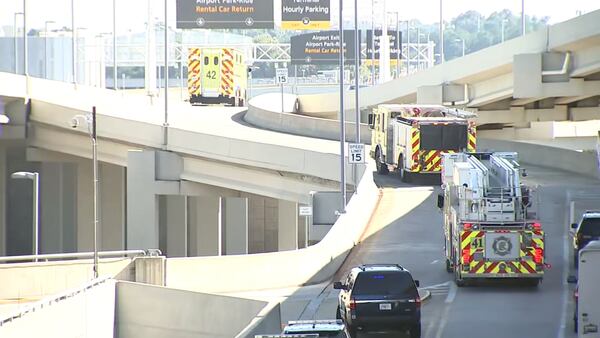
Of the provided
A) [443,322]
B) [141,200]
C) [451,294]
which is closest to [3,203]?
[141,200]

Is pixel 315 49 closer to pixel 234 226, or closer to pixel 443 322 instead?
pixel 234 226

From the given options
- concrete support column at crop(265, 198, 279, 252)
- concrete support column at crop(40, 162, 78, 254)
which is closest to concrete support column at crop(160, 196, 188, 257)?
concrete support column at crop(40, 162, 78, 254)

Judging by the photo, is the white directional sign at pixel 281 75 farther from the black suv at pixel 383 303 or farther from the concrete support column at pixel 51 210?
the black suv at pixel 383 303

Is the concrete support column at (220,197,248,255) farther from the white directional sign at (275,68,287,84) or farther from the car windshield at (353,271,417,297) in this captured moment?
the car windshield at (353,271,417,297)

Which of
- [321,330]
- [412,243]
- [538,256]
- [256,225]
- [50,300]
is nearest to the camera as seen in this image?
[321,330]

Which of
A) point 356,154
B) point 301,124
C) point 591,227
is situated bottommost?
point 591,227

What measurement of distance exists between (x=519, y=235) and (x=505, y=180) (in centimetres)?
230

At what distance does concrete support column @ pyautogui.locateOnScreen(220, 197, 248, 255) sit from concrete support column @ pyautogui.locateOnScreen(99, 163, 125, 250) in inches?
268

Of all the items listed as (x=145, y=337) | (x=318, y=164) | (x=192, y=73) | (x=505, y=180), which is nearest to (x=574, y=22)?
(x=318, y=164)

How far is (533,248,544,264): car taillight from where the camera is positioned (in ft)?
94.2

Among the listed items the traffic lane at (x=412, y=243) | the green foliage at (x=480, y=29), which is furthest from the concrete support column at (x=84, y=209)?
the green foliage at (x=480, y=29)

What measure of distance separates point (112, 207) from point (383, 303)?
52.3 metres

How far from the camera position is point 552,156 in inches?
2267

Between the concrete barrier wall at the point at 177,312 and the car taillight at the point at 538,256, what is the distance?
235 inches
